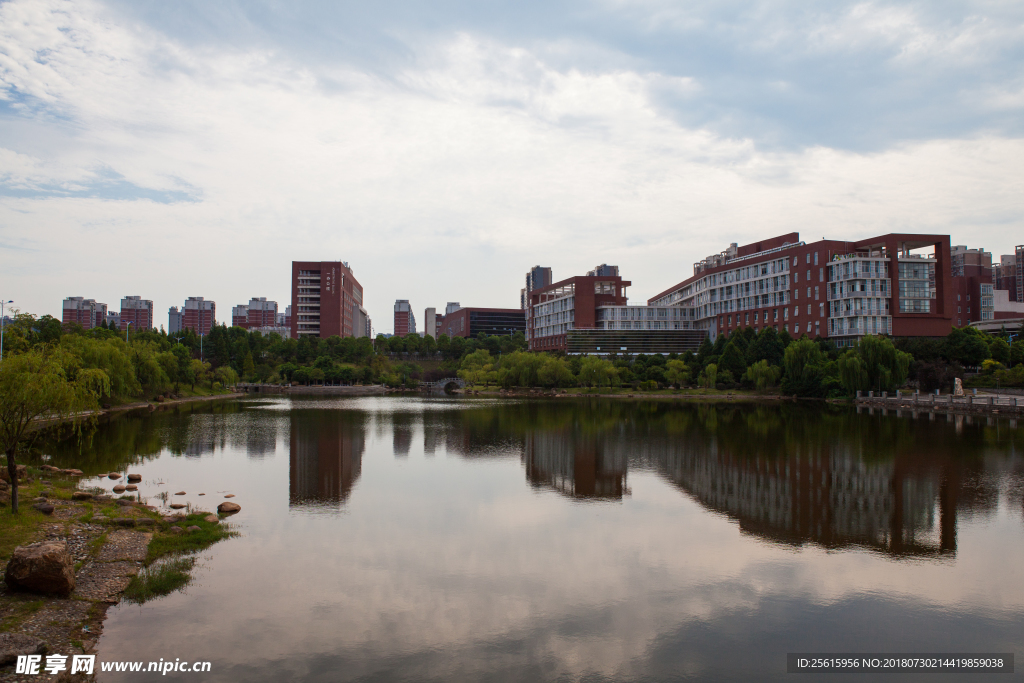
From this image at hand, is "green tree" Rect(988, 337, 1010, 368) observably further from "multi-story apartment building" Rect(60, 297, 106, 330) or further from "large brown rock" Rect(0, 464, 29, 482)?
"multi-story apartment building" Rect(60, 297, 106, 330)

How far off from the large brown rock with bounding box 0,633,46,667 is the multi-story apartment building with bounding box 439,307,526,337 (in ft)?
544

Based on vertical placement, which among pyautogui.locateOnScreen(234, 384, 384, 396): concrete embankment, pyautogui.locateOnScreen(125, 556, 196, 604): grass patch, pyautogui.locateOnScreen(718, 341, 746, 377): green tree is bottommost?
pyautogui.locateOnScreen(234, 384, 384, 396): concrete embankment

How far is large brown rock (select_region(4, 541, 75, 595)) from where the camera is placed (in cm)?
1036

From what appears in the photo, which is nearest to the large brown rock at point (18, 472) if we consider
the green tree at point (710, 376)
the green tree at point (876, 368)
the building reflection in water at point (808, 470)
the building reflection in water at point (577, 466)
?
the building reflection in water at point (577, 466)

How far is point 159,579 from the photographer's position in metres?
12.1

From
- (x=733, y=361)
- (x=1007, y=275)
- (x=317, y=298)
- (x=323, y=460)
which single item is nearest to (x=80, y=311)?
(x=317, y=298)

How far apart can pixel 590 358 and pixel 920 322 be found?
129ft

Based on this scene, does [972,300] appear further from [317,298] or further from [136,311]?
[136,311]

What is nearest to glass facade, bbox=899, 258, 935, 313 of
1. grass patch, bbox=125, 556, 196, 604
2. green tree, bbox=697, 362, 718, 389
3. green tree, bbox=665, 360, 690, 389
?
green tree, bbox=697, 362, 718, 389

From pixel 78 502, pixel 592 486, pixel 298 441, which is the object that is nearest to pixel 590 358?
pixel 298 441

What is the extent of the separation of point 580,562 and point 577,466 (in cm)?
1198

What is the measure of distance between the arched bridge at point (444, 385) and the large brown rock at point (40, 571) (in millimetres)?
88523

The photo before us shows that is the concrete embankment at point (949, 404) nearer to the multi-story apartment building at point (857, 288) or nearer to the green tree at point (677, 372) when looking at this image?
the multi-story apartment building at point (857, 288)

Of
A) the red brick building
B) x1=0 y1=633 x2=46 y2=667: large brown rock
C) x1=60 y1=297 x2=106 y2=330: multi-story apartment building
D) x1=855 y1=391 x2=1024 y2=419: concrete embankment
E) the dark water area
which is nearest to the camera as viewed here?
x1=0 y1=633 x2=46 y2=667: large brown rock
